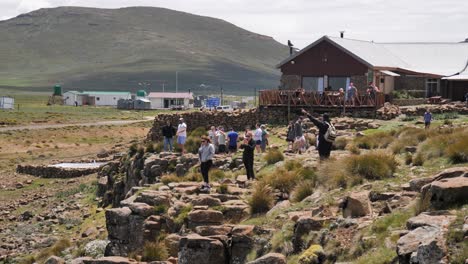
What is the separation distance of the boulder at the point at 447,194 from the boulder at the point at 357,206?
2001mm

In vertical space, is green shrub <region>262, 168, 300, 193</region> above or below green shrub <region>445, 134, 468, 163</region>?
below

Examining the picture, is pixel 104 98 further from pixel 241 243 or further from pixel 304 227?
pixel 304 227

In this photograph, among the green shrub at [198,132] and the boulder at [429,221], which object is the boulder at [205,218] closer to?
the boulder at [429,221]

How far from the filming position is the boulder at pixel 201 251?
18109mm

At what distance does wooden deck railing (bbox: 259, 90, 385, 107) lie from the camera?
4262cm

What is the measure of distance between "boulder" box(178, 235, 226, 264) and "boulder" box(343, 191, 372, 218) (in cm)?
287

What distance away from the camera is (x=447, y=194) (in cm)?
1510

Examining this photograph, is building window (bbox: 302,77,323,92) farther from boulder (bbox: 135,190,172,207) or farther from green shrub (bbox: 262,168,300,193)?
green shrub (bbox: 262,168,300,193)

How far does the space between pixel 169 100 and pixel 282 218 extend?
114560 mm

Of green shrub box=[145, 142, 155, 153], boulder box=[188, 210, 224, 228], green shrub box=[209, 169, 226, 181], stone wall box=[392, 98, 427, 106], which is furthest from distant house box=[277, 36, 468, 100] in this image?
boulder box=[188, 210, 224, 228]

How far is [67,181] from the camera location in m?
47.4

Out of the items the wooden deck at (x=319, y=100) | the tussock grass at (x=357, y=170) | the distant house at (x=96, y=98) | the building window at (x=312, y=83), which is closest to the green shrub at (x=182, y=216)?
the tussock grass at (x=357, y=170)

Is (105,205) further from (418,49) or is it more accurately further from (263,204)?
(418,49)

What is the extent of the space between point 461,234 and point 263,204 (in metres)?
Result: 8.01
